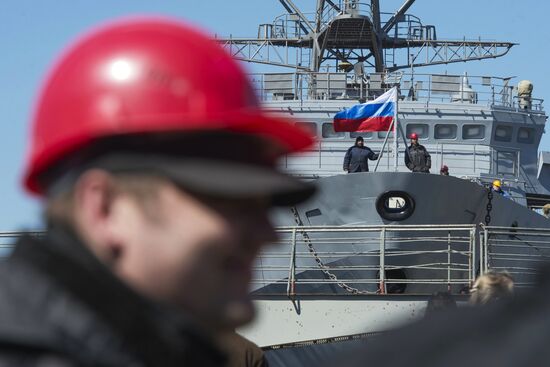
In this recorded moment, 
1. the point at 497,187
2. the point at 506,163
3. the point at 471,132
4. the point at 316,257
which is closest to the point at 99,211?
the point at 316,257

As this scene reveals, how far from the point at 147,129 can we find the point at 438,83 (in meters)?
22.0

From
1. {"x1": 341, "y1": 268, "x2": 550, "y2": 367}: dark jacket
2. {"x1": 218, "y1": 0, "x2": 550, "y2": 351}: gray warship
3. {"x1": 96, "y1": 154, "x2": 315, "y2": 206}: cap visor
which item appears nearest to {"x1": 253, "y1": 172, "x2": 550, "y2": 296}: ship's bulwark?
{"x1": 218, "y1": 0, "x2": 550, "y2": 351}: gray warship

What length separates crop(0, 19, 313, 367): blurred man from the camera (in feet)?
3.86

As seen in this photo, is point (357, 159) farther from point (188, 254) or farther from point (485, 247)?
point (188, 254)

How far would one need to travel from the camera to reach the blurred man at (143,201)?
1178mm

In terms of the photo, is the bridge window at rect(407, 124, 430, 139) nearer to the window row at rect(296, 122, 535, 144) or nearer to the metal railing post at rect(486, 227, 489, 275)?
the window row at rect(296, 122, 535, 144)

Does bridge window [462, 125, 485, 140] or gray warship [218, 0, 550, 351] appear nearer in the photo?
Answer: gray warship [218, 0, 550, 351]

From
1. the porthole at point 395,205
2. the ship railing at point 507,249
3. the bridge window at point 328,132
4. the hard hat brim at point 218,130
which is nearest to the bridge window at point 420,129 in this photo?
the bridge window at point 328,132

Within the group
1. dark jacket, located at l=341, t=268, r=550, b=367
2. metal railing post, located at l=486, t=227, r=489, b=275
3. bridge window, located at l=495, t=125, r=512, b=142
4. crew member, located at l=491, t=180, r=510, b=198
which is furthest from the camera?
bridge window, located at l=495, t=125, r=512, b=142

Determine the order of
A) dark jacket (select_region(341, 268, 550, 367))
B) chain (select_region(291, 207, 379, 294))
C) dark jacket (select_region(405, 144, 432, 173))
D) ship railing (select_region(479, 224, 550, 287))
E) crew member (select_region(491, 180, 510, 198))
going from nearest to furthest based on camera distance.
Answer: dark jacket (select_region(341, 268, 550, 367)) < ship railing (select_region(479, 224, 550, 287)) < chain (select_region(291, 207, 379, 294)) < dark jacket (select_region(405, 144, 432, 173)) < crew member (select_region(491, 180, 510, 198))

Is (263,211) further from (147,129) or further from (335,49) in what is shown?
(335,49)

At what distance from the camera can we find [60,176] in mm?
1370

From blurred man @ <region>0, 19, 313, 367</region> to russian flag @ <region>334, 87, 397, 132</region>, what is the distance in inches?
709

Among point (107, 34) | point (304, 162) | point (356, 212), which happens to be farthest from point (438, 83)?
point (107, 34)
